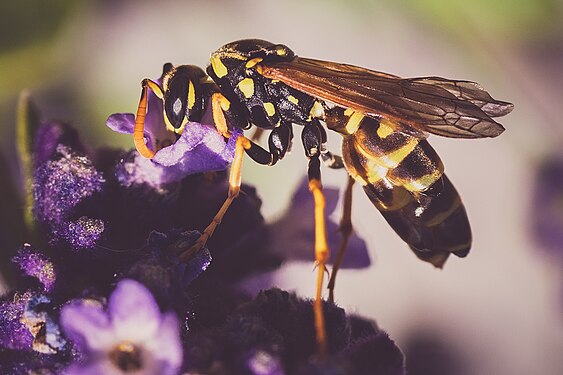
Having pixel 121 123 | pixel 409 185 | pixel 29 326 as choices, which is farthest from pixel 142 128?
pixel 409 185

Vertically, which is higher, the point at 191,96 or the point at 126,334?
the point at 191,96

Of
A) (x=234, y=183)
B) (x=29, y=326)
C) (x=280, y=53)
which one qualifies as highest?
(x=280, y=53)

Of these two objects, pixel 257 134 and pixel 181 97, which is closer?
pixel 181 97

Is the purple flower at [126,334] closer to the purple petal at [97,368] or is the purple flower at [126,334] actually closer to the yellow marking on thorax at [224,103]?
the purple petal at [97,368]

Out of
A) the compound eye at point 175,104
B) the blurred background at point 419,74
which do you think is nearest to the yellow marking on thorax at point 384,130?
the compound eye at point 175,104

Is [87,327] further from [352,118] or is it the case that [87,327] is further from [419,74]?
[419,74]

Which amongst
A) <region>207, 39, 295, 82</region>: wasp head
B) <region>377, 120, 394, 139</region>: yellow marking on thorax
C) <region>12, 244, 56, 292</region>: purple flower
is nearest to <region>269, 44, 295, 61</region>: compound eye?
<region>207, 39, 295, 82</region>: wasp head
